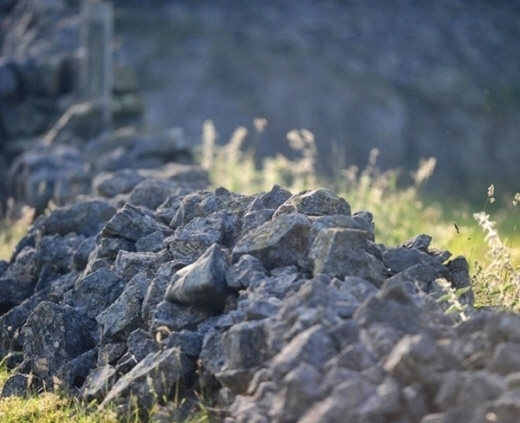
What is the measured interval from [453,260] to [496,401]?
1.85 meters

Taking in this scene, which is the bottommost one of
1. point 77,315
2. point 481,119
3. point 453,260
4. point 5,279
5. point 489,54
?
point 481,119

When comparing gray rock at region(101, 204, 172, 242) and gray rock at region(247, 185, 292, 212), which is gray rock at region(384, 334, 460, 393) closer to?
gray rock at region(247, 185, 292, 212)

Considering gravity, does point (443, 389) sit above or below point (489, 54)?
above

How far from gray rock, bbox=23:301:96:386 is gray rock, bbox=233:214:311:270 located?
3.53 feet

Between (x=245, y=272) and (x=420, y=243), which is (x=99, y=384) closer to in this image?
(x=245, y=272)

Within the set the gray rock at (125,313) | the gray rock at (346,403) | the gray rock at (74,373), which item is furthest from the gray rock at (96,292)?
the gray rock at (346,403)

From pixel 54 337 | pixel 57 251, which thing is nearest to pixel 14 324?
pixel 57 251

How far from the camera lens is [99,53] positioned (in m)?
15.4

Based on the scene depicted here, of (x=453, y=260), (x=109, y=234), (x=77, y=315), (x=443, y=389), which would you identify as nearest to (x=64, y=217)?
(x=109, y=234)

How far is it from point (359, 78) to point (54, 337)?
47.4ft

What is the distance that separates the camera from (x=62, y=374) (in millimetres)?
5422

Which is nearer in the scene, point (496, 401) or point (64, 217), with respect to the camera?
point (496, 401)

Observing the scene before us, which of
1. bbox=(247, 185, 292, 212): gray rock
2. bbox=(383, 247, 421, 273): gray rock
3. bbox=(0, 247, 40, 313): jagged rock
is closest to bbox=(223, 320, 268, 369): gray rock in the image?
bbox=(383, 247, 421, 273): gray rock

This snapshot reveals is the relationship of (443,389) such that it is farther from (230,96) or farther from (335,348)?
(230,96)
